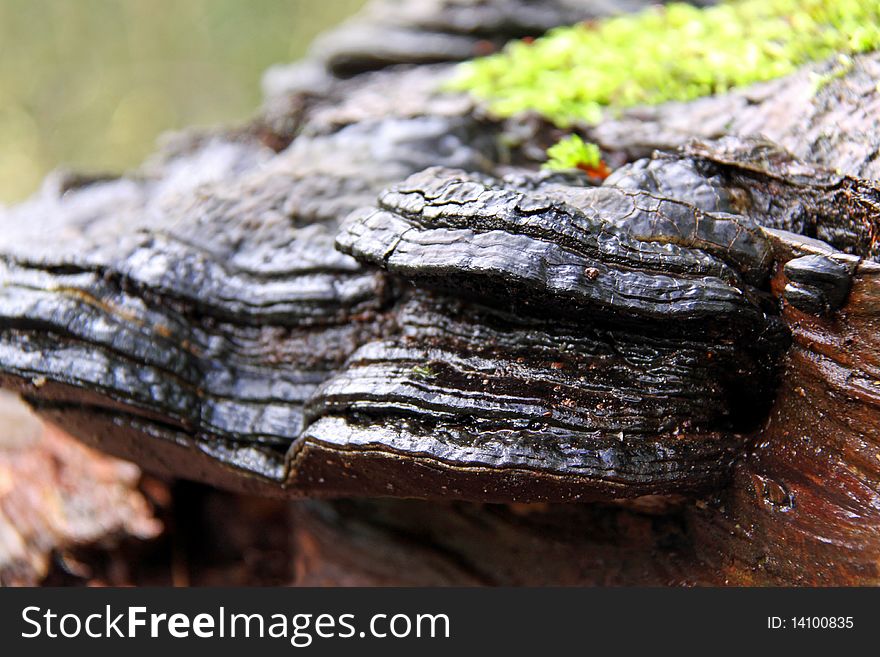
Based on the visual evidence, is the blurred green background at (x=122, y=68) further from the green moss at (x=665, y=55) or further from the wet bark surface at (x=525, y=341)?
the wet bark surface at (x=525, y=341)

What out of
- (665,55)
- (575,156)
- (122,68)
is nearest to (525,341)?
(575,156)

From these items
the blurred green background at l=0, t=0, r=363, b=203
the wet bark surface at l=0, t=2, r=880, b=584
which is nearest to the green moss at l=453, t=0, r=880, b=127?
the wet bark surface at l=0, t=2, r=880, b=584

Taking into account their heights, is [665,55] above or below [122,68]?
above

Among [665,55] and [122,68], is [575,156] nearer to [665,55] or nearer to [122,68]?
[665,55]

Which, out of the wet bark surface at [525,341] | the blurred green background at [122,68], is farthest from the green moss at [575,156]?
the blurred green background at [122,68]

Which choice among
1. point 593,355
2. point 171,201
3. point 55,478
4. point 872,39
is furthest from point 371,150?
point 55,478

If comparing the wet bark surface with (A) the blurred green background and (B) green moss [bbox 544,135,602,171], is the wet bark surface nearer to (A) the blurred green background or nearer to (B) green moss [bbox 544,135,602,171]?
(B) green moss [bbox 544,135,602,171]
